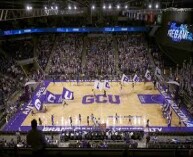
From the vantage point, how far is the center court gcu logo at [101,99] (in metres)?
38.9

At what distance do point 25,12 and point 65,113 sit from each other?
54.0ft

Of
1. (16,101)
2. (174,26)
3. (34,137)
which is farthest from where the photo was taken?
(174,26)

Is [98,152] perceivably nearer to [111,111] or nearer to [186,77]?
[111,111]

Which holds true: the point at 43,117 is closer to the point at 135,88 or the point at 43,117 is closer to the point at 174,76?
the point at 135,88

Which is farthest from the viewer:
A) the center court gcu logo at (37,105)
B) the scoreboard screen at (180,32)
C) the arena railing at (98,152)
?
the scoreboard screen at (180,32)

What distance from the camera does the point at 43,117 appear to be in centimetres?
3406

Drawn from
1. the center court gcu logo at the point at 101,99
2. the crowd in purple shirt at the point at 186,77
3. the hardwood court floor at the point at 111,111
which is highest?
the crowd in purple shirt at the point at 186,77

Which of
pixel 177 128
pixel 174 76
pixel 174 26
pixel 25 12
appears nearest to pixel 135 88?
pixel 174 76

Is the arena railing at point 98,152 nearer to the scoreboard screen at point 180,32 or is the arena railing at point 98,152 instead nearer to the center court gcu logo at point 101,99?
the center court gcu logo at point 101,99

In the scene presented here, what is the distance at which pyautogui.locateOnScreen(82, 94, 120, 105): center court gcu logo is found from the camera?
128ft

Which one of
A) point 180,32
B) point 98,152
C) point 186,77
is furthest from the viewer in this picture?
point 180,32

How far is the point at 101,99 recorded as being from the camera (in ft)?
131

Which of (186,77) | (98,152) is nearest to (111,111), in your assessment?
(186,77)

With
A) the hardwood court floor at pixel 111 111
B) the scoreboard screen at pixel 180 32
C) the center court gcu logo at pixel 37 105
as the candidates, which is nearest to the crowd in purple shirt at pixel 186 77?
the scoreboard screen at pixel 180 32
